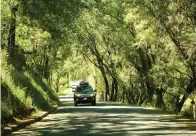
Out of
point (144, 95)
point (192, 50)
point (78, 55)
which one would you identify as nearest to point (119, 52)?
point (144, 95)

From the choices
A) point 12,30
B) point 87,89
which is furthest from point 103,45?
point 12,30

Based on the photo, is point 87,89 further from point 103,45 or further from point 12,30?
→ point 103,45

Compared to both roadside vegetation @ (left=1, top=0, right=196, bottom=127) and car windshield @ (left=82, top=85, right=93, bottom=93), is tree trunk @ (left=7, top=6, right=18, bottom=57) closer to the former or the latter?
roadside vegetation @ (left=1, top=0, right=196, bottom=127)

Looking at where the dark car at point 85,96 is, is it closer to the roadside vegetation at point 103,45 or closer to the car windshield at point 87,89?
the car windshield at point 87,89

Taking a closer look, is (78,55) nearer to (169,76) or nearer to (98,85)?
(98,85)

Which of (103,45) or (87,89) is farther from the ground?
(103,45)

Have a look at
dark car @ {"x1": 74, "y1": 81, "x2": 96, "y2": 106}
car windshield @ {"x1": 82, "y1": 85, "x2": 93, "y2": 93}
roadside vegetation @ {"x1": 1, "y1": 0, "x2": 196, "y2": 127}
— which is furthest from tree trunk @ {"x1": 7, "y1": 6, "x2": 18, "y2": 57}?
car windshield @ {"x1": 82, "y1": 85, "x2": 93, "y2": 93}

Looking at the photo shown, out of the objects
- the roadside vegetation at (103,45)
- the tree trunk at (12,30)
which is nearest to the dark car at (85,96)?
the roadside vegetation at (103,45)

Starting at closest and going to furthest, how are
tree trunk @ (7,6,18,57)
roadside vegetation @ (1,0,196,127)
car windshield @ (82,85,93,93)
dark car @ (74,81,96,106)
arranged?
roadside vegetation @ (1,0,196,127) < tree trunk @ (7,6,18,57) < dark car @ (74,81,96,106) < car windshield @ (82,85,93,93)

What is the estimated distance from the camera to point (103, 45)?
180ft

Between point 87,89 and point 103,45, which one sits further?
point 103,45

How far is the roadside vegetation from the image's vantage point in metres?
19.5

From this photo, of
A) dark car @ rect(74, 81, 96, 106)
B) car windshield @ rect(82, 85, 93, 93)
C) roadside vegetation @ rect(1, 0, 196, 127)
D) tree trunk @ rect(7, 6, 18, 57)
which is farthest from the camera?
car windshield @ rect(82, 85, 93, 93)

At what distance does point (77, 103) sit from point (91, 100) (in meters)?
1.50
